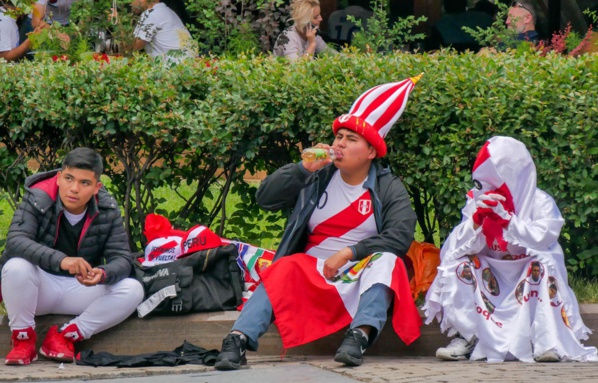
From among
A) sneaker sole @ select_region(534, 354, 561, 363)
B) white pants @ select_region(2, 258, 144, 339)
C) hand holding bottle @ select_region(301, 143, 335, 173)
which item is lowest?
sneaker sole @ select_region(534, 354, 561, 363)

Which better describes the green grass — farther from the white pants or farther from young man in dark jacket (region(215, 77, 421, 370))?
the white pants

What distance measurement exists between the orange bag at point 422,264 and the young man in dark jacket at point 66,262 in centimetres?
156

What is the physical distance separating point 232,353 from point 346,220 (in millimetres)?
1081

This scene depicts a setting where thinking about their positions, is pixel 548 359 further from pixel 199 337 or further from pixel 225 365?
pixel 199 337

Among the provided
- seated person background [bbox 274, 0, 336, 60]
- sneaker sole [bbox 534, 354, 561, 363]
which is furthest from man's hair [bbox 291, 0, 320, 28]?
sneaker sole [bbox 534, 354, 561, 363]

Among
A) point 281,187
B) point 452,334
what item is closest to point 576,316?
point 452,334

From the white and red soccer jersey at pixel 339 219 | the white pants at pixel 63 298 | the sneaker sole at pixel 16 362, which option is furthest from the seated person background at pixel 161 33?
the sneaker sole at pixel 16 362

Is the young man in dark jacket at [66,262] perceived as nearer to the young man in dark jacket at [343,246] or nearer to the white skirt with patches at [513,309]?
the young man in dark jacket at [343,246]

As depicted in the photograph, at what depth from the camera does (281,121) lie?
22.8ft

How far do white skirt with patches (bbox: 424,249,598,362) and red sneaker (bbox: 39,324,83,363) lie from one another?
6.40 feet

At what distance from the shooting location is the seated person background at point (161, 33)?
27.6ft

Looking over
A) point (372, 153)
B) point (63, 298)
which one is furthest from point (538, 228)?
point (63, 298)

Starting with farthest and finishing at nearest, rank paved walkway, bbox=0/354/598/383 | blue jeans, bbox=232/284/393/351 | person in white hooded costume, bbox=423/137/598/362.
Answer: person in white hooded costume, bbox=423/137/598/362 < blue jeans, bbox=232/284/393/351 < paved walkway, bbox=0/354/598/383

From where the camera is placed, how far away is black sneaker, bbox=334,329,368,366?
19.9 feet
